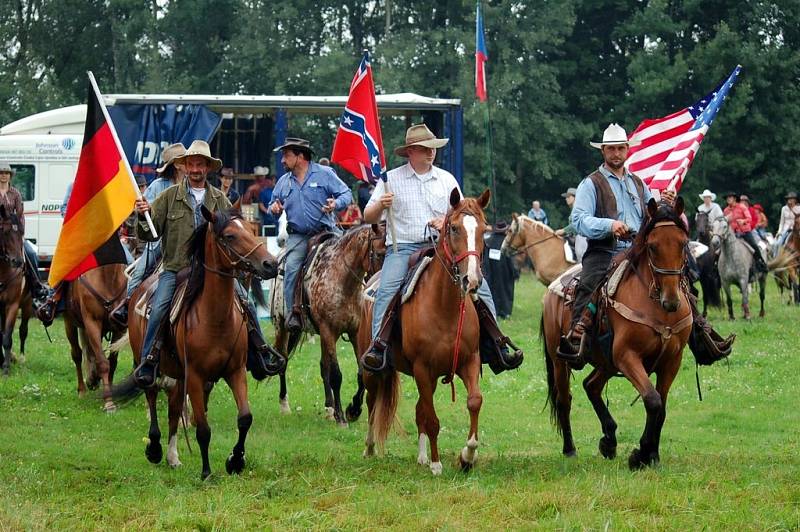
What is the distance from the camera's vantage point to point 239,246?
9.70 meters

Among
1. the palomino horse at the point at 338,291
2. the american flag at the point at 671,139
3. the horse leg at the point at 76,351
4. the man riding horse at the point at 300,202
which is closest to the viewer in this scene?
the american flag at the point at 671,139

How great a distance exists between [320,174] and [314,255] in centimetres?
98

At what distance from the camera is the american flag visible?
39.7 ft

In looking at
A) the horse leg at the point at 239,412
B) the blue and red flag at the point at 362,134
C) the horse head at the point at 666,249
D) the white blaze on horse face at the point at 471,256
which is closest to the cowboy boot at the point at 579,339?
the horse head at the point at 666,249

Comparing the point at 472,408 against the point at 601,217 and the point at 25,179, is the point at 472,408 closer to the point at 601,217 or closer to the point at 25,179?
the point at 601,217

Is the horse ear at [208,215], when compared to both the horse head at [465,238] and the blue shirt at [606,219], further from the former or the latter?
the blue shirt at [606,219]

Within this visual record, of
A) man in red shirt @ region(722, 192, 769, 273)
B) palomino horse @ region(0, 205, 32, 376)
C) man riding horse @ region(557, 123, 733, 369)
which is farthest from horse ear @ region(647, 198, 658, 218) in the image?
man in red shirt @ region(722, 192, 769, 273)

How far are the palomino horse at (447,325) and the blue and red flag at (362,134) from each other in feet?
4.64

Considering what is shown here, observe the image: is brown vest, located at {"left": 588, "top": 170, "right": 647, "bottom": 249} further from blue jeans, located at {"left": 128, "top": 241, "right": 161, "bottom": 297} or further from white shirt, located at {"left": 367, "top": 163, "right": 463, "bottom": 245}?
blue jeans, located at {"left": 128, "top": 241, "right": 161, "bottom": 297}

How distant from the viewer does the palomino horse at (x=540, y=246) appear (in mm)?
25047

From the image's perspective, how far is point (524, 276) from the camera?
41.6m

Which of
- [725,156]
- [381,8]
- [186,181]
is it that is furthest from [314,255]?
[381,8]

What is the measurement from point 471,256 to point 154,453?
357 cm

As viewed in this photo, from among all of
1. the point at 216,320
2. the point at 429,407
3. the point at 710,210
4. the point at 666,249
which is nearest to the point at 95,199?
the point at 216,320
